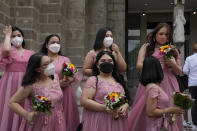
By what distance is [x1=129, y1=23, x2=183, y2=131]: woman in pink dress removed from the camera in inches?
135

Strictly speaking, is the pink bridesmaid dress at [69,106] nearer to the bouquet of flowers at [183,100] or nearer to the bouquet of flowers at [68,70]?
the bouquet of flowers at [68,70]

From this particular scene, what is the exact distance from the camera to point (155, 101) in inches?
116

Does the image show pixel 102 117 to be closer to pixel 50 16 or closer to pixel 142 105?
pixel 142 105

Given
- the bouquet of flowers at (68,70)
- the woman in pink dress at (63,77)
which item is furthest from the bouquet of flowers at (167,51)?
the woman in pink dress at (63,77)

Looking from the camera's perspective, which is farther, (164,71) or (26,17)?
(26,17)

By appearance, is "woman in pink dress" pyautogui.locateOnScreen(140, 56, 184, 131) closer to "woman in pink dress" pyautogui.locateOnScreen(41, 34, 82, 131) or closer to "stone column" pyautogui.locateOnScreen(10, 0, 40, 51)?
"woman in pink dress" pyautogui.locateOnScreen(41, 34, 82, 131)

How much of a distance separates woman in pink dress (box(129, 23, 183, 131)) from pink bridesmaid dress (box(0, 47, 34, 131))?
5.75ft

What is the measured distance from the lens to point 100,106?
3.11m

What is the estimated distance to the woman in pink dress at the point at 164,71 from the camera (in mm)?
3428

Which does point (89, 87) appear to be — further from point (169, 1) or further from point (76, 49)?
point (169, 1)

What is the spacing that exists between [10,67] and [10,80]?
209mm

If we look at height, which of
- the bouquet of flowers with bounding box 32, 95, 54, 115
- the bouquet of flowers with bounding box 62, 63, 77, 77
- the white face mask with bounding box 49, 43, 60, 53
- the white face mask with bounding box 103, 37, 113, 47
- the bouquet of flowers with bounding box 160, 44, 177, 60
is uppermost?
the white face mask with bounding box 103, 37, 113, 47

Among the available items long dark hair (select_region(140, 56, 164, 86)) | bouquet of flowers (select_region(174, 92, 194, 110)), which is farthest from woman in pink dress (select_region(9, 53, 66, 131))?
bouquet of flowers (select_region(174, 92, 194, 110))

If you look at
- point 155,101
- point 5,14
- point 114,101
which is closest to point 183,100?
point 155,101
